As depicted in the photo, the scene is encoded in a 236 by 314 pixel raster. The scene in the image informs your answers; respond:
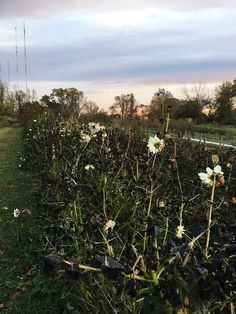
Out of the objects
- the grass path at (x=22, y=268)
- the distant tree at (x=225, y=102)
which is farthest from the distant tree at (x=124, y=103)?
the grass path at (x=22, y=268)

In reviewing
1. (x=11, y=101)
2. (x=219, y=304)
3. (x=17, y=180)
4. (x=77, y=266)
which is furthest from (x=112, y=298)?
(x=11, y=101)

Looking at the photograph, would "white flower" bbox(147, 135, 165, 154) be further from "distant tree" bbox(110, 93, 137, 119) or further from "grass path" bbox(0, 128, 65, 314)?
"distant tree" bbox(110, 93, 137, 119)

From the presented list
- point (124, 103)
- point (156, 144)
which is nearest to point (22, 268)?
point (156, 144)

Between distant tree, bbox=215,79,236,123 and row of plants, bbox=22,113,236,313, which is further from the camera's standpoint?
distant tree, bbox=215,79,236,123

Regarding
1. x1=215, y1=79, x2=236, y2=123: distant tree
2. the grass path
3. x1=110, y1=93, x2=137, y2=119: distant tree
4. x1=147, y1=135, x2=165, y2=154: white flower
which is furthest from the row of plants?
x1=215, y1=79, x2=236, y2=123: distant tree

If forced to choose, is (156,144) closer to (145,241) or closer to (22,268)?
(145,241)

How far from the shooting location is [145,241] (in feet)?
10.2

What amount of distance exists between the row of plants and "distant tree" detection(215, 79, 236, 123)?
40.5 m

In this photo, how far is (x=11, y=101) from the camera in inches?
1857

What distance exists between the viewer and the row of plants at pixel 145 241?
1.86 meters

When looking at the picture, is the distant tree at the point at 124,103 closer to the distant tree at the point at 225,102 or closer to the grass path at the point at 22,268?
the distant tree at the point at 225,102

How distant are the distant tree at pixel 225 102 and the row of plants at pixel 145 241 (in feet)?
133

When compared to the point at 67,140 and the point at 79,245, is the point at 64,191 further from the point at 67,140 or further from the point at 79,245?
the point at 67,140

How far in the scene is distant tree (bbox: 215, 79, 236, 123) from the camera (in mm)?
46431
